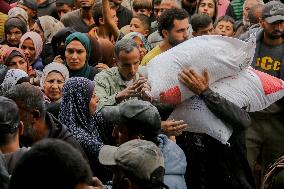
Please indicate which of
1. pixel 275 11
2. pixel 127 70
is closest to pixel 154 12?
pixel 275 11

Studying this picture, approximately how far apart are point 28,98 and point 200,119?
3.94 ft

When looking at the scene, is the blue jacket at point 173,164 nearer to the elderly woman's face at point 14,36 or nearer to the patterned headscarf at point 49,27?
the elderly woman's face at point 14,36

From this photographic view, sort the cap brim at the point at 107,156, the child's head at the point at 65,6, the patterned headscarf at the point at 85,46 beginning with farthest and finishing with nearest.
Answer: the child's head at the point at 65,6, the patterned headscarf at the point at 85,46, the cap brim at the point at 107,156

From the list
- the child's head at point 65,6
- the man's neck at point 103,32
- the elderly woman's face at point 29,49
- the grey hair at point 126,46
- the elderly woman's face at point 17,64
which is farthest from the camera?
the child's head at point 65,6

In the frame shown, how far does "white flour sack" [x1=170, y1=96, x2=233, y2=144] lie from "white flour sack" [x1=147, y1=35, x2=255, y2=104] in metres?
0.07

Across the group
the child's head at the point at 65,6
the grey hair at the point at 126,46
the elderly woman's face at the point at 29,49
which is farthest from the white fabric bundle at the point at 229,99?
the child's head at the point at 65,6

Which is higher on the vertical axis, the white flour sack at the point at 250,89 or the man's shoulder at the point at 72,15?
the white flour sack at the point at 250,89

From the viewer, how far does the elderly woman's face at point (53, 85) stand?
736cm

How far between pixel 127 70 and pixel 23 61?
1.50 metres

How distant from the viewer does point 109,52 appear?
29.1 feet

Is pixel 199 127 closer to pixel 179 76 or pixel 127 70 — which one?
pixel 179 76

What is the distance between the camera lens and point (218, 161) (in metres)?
5.99

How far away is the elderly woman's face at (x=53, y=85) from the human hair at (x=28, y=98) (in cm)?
195

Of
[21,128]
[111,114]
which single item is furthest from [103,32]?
[21,128]
